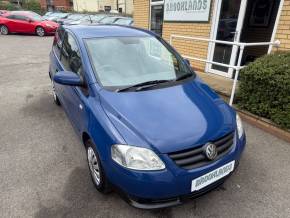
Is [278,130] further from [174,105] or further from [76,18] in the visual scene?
[76,18]

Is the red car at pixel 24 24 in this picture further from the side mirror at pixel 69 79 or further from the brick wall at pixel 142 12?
the side mirror at pixel 69 79

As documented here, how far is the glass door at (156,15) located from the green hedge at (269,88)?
437cm

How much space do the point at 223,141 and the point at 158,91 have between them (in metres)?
0.84

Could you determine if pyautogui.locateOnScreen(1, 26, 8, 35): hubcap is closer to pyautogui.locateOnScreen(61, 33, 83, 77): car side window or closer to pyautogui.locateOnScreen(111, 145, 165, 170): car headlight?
pyautogui.locateOnScreen(61, 33, 83, 77): car side window

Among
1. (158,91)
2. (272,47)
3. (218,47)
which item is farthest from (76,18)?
(158,91)

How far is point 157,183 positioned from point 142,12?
298 inches

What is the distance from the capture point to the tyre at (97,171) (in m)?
2.24

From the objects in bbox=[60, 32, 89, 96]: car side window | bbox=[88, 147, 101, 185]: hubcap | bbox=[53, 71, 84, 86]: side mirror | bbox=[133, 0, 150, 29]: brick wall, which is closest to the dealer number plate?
bbox=[88, 147, 101, 185]: hubcap

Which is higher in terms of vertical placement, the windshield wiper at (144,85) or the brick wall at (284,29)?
the brick wall at (284,29)

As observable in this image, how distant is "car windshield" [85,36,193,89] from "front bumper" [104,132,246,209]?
3.23 feet

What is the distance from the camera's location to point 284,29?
4199 millimetres

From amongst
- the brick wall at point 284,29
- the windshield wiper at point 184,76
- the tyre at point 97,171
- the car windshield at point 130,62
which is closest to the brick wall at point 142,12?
the brick wall at point 284,29

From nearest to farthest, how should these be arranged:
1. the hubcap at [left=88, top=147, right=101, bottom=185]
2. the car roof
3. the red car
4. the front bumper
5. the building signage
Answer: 1. the front bumper
2. the hubcap at [left=88, top=147, right=101, bottom=185]
3. the car roof
4. the building signage
5. the red car

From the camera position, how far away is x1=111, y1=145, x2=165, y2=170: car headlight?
187 centimetres
